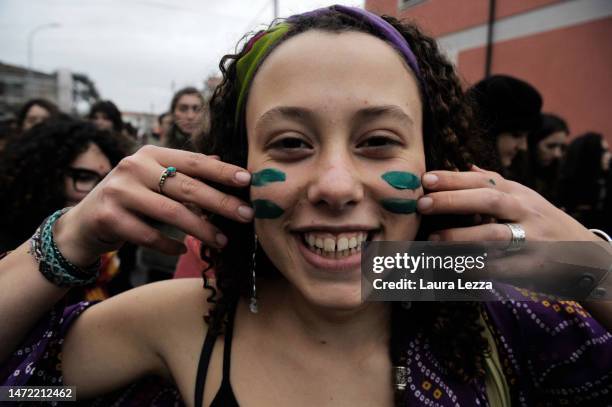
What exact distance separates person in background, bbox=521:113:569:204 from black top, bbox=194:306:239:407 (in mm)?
3629

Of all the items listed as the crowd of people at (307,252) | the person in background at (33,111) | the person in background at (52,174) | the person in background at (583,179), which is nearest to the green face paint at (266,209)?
the crowd of people at (307,252)

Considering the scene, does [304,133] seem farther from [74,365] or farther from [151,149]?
[74,365]

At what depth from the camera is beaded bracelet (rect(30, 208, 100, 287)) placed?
1082 millimetres

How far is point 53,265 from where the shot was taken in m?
1.08

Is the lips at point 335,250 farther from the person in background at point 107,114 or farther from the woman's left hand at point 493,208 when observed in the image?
the person in background at point 107,114

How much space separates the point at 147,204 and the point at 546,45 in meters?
9.91

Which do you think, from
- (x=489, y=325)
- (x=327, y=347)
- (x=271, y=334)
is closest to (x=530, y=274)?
(x=489, y=325)

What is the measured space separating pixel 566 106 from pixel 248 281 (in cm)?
907

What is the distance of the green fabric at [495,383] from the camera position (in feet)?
3.76

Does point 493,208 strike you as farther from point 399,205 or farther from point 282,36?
point 282,36

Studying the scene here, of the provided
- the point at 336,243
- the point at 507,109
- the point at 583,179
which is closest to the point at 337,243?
the point at 336,243

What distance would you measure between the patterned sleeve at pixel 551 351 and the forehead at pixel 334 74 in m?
0.64

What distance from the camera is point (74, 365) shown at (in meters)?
1.23

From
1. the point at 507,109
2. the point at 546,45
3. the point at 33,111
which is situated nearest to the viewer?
the point at 507,109
